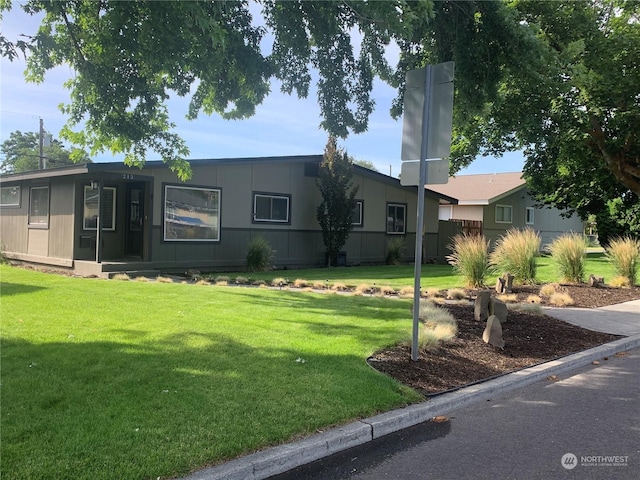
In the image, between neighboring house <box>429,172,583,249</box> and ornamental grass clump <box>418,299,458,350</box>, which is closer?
ornamental grass clump <box>418,299,458,350</box>

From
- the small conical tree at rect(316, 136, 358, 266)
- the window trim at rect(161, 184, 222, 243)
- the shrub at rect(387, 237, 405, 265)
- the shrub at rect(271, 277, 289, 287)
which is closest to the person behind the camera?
the shrub at rect(271, 277, 289, 287)

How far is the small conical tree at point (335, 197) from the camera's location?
18.1 m

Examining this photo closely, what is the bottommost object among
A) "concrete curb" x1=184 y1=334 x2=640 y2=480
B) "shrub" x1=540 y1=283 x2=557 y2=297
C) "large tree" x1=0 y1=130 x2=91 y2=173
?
"concrete curb" x1=184 y1=334 x2=640 y2=480

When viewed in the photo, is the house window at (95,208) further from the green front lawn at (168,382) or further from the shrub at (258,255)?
the green front lawn at (168,382)

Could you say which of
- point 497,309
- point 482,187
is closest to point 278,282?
point 497,309

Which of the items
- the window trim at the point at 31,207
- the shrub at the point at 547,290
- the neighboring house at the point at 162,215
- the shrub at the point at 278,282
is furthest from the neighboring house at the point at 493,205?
the window trim at the point at 31,207

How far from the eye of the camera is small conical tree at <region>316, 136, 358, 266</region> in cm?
1811

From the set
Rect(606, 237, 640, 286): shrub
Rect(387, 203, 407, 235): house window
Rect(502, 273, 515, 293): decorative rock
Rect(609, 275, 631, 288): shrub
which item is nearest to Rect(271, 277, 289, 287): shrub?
Rect(502, 273, 515, 293): decorative rock

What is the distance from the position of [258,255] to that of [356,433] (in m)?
12.3

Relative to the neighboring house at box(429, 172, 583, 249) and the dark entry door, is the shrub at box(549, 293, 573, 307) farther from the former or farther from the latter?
the neighboring house at box(429, 172, 583, 249)

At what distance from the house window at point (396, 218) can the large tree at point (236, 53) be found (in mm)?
12782

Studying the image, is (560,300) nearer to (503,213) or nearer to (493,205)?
(493,205)

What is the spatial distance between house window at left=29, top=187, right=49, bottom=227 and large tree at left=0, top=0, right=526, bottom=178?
7.49 meters

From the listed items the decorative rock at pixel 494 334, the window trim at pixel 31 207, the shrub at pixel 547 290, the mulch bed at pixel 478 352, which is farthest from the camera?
the window trim at pixel 31 207
